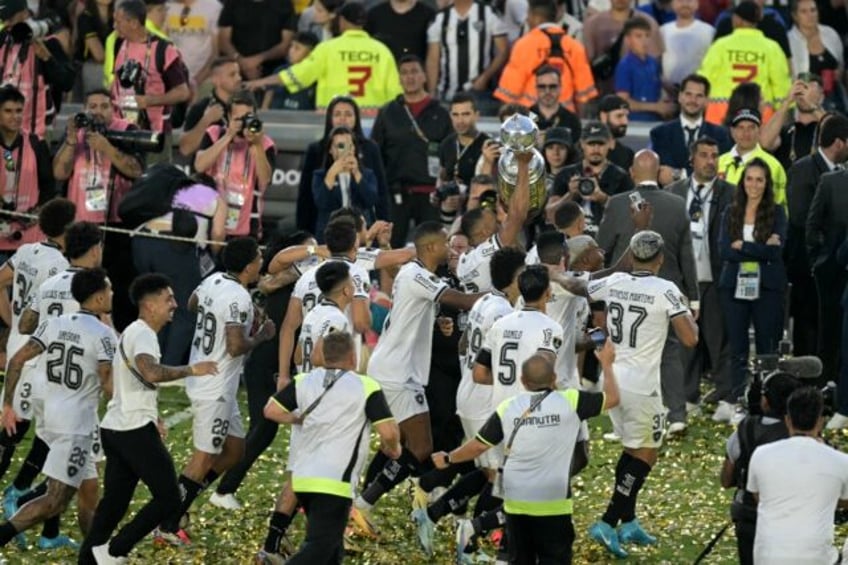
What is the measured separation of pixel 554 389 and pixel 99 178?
23.3 ft

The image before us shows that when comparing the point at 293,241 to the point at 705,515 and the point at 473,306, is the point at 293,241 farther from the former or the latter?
the point at 705,515

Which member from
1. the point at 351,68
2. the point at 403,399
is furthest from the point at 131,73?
the point at 403,399

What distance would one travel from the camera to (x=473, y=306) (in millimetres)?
13406

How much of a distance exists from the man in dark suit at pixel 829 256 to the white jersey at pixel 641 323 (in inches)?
128

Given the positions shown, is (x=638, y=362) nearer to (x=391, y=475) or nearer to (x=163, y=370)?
(x=391, y=475)

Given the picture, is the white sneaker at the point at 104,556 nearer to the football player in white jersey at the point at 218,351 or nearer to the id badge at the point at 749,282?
the football player in white jersey at the point at 218,351

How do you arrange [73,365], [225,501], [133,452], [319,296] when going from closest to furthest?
[133,452] → [73,365] → [319,296] → [225,501]

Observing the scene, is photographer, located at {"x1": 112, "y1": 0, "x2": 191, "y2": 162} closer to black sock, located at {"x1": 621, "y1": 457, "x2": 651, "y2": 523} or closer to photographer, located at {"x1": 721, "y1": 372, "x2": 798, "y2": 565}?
black sock, located at {"x1": 621, "y1": 457, "x2": 651, "y2": 523}

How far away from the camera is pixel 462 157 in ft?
58.6

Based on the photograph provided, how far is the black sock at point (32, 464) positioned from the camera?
13.9m

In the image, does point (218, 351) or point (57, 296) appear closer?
point (218, 351)

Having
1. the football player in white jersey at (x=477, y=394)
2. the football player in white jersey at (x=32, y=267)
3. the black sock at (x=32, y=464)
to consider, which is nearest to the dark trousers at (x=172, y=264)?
the football player in white jersey at (x=32, y=267)

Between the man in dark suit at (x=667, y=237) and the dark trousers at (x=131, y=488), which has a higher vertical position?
the man in dark suit at (x=667, y=237)

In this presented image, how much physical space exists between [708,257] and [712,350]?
737 millimetres
